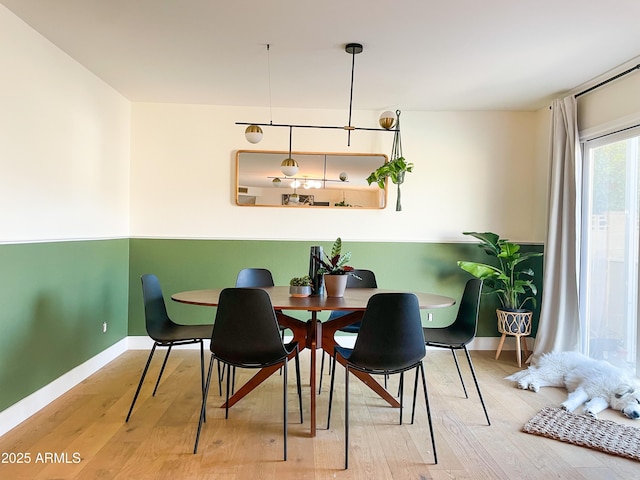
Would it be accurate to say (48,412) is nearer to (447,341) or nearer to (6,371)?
(6,371)

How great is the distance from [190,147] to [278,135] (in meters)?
0.91

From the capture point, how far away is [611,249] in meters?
3.46

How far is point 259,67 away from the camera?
3.34 m

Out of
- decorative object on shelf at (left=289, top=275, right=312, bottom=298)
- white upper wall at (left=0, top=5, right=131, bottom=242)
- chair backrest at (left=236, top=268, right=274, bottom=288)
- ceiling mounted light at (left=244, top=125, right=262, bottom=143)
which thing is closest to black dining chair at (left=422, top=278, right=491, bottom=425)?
decorative object on shelf at (left=289, top=275, right=312, bottom=298)

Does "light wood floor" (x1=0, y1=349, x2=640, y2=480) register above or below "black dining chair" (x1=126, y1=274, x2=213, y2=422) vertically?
below

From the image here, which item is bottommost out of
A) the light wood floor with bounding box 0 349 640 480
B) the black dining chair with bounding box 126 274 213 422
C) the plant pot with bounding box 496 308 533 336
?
the light wood floor with bounding box 0 349 640 480

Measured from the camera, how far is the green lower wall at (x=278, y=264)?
4.29m

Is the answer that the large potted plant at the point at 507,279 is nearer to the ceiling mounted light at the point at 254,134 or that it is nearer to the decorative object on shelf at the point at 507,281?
the decorative object on shelf at the point at 507,281

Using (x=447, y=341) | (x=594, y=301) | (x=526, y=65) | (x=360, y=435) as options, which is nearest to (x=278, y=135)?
(x=526, y=65)

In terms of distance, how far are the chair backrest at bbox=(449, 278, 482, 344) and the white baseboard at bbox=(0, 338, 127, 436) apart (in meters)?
2.78

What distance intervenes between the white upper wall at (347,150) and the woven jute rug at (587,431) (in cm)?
209

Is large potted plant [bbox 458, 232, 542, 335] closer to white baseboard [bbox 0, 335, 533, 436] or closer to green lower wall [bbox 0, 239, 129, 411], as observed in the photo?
white baseboard [bbox 0, 335, 533, 436]

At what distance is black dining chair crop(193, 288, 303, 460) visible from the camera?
220cm

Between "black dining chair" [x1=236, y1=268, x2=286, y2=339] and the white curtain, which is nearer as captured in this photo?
"black dining chair" [x1=236, y1=268, x2=286, y2=339]
